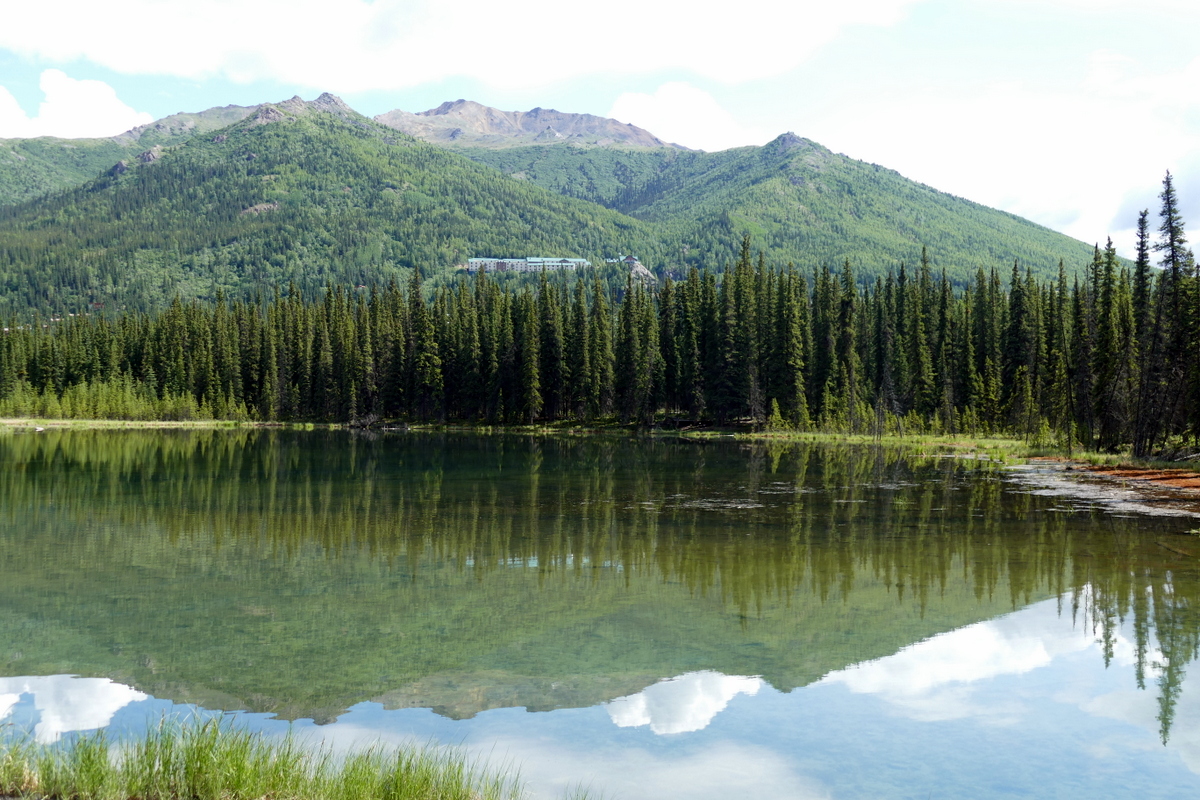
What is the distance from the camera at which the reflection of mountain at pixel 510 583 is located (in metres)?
13.7

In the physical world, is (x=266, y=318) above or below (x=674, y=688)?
above

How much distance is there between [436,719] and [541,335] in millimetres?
102257

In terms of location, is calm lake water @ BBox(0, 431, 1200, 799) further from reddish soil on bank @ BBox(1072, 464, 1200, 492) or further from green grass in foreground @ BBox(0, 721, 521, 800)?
reddish soil on bank @ BBox(1072, 464, 1200, 492)

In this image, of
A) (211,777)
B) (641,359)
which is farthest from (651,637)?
(641,359)

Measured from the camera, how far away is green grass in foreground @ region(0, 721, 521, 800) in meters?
7.81

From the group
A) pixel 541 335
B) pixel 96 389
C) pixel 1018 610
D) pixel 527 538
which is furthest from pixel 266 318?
pixel 1018 610

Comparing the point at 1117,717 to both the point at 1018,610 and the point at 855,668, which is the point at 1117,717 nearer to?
the point at 855,668

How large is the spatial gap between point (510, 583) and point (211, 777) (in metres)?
11.8

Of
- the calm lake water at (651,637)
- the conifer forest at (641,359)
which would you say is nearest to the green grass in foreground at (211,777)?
the calm lake water at (651,637)

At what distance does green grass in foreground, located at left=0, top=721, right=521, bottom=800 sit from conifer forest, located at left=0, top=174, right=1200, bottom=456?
60.1 metres

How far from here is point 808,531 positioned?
90.0ft

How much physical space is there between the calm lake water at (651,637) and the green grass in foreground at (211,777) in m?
1.69

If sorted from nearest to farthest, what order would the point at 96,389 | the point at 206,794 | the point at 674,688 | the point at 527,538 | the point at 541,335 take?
the point at 206,794
the point at 674,688
the point at 527,538
the point at 541,335
the point at 96,389

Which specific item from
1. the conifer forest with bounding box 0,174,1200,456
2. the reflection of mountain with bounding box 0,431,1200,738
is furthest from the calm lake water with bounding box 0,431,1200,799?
the conifer forest with bounding box 0,174,1200,456
